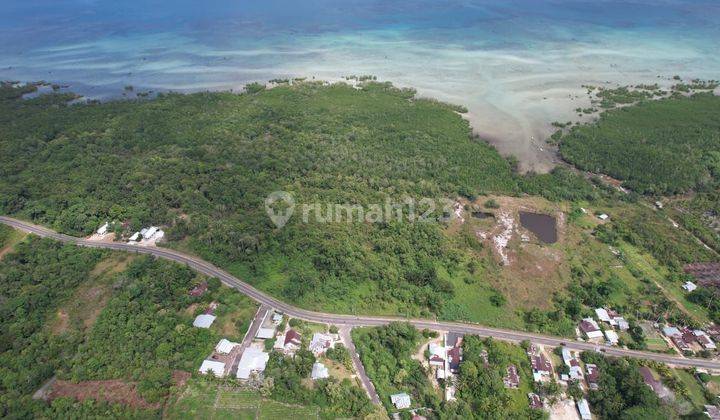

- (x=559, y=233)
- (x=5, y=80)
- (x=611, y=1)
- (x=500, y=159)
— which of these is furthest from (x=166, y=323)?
(x=611, y=1)

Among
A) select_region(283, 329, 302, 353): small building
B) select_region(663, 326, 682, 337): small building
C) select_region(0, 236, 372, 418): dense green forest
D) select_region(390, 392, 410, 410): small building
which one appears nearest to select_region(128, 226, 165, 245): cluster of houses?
select_region(0, 236, 372, 418): dense green forest

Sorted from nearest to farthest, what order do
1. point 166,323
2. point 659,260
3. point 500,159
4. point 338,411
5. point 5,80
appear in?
1. point 338,411
2. point 166,323
3. point 659,260
4. point 500,159
5. point 5,80

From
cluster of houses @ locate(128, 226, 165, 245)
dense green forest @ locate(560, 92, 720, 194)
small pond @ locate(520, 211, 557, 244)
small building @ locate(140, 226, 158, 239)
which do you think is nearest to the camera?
cluster of houses @ locate(128, 226, 165, 245)

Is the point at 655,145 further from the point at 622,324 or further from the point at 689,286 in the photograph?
the point at 622,324

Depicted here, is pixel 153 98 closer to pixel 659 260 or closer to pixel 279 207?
pixel 279 207

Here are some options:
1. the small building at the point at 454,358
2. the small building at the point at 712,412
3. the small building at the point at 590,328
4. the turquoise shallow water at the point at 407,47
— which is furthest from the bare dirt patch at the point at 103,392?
the turquoise shallow water at the point at 407,47

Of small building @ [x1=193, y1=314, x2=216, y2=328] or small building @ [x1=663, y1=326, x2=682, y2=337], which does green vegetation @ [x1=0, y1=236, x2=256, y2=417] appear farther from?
small building @ [x1=663, y1=326, x2=682, y2=337]
